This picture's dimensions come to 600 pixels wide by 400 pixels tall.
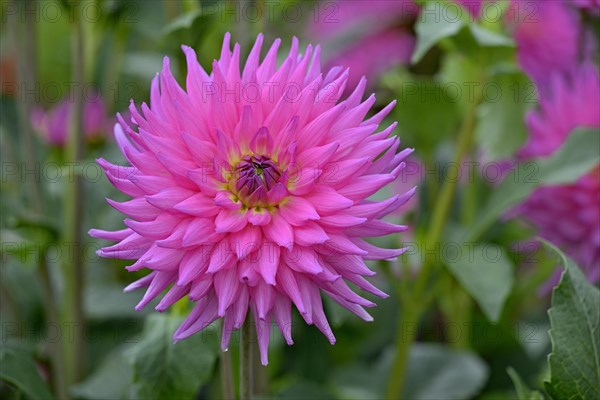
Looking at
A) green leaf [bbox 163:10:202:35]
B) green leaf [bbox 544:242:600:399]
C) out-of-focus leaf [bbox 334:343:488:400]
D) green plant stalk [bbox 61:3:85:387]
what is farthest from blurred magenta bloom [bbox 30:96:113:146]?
green leaf [bbox 544:242:600:399]

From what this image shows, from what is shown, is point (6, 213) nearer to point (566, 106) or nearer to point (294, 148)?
point (294, 148)

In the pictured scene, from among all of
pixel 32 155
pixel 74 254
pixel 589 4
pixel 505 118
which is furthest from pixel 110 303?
pixel 589 4

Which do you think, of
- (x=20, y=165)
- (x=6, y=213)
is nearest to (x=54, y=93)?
(x=20, y=165)

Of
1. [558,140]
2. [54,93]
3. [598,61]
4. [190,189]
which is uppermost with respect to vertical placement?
[54,93]

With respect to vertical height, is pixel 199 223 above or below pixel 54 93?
below

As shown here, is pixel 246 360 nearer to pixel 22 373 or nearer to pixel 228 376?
pixel 228 376

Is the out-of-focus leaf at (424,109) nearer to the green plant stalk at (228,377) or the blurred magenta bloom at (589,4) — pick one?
the blurred magenta bloom at (589,4)

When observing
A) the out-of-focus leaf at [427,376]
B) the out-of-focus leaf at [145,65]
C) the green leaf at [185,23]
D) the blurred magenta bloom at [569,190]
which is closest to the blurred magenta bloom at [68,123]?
the out-of-focus leaf at [145,65]

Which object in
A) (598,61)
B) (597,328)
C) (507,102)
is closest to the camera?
(597,328)
